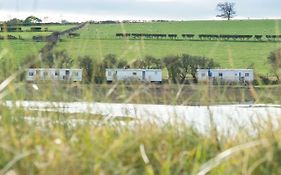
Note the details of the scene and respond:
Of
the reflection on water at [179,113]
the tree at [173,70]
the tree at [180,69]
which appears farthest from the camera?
the tree at [180,69]

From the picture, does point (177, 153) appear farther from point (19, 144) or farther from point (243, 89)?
point (243, 89)

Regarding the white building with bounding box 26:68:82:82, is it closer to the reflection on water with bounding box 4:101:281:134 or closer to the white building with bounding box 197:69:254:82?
the reflection on water with bounding box 4:101:281:134

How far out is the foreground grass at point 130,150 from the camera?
2.06 metres

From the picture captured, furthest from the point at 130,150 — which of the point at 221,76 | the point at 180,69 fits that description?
the point at 180,69

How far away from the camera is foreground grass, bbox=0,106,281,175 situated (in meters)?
2.06

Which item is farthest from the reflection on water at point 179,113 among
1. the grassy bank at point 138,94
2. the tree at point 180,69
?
the tree at point 180,69

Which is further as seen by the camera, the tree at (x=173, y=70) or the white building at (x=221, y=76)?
the tree at (x=173, y=70)

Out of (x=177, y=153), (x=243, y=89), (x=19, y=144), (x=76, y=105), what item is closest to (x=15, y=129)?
(x=19, y=144)

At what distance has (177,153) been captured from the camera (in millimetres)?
2334

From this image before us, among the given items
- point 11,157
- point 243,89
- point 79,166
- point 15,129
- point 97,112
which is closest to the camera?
point 79,166

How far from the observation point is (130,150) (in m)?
2.36

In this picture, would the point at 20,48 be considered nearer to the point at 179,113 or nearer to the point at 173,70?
the point at 173,70

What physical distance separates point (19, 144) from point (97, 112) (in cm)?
→ 79

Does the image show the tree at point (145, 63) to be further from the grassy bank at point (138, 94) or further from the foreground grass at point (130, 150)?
the foreground grass at point (130, 150)
